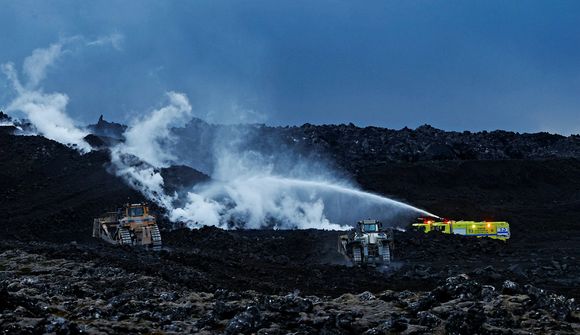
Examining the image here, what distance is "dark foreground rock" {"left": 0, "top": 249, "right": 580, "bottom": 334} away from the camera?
13344 millimetres

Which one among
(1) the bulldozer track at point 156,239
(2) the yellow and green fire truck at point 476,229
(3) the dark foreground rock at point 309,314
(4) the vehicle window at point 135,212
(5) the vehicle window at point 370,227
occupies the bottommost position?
(3) the dark foreground rock at point 309,314

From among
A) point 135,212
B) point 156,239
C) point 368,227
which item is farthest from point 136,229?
point 368,227

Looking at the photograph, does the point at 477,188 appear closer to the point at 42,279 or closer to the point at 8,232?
the point at 8,232

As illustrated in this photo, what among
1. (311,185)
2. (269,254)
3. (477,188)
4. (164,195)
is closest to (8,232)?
(164,195)

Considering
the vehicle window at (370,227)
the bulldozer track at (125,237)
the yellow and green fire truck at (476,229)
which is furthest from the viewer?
the yellow and green fire truck at (476,229)

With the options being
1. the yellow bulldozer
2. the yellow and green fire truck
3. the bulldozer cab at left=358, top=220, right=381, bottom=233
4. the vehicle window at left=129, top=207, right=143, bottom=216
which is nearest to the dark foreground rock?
the bulldozer cab at left=358, top=220, right=381, bottom=233

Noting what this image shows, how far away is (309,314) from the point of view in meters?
15.5

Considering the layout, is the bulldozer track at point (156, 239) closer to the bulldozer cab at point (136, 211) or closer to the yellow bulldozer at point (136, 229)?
the yellow bulldozer at point (136, 229)

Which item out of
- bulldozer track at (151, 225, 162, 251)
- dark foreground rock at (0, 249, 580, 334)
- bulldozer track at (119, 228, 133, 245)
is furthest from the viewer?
bulldozer track at (119, 228, 133, 245)

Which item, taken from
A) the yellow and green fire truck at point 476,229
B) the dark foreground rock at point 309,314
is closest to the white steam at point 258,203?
the yellow and green fire truck at point 476,229

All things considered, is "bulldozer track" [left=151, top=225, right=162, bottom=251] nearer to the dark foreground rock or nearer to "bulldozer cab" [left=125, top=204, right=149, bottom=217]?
"bulldozer cab" [left=125, top=204, right=149, bottom=217]

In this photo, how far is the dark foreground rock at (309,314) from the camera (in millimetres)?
13344

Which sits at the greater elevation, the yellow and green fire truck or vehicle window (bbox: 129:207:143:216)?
vehicle window (bbox: 129:207:143:216)

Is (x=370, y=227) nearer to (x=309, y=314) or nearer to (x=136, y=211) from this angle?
(x=136, y=211)
